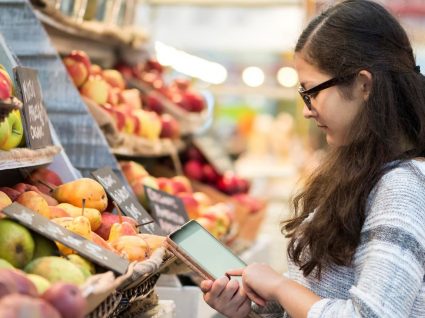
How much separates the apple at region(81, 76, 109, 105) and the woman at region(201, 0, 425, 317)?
1574 mm

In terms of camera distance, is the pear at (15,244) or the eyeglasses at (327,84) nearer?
the pear at (15,244)

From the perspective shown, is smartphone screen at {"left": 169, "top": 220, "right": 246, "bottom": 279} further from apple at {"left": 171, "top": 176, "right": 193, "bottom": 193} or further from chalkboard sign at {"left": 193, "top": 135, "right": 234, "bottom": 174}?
chalkboard sign at {"left": 193, "top": 135, "right": 234, "bottom": 174}

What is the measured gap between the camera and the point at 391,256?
5.78ft

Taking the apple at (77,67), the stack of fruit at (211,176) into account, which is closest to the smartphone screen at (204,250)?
the apple at (77,67)

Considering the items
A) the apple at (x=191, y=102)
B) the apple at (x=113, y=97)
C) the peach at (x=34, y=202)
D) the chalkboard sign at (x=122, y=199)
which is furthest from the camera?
the apple at (x=191, y=102)

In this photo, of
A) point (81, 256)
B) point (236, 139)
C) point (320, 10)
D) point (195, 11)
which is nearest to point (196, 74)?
point (195, 11)

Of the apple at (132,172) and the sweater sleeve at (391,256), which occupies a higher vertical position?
the sweater sleeve at (391,256)

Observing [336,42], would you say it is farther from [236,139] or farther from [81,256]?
[236,139]

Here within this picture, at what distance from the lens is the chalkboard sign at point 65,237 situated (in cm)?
165

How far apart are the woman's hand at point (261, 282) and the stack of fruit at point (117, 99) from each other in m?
1.59

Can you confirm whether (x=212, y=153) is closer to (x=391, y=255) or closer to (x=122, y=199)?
(x=122, y=199)

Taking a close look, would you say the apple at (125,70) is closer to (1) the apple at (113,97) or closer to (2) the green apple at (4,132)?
(1) the apple at (113,97)

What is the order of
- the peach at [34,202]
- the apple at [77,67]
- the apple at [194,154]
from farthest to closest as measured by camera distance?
the apple at [194,154] < the apple at [77,67] < the peach at [34,202]

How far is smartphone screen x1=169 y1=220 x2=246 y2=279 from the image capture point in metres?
2.03
